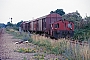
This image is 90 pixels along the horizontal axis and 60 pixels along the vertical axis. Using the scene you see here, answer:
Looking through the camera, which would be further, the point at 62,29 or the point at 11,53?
the point at 62,29

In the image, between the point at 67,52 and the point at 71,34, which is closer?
the point at 67,52

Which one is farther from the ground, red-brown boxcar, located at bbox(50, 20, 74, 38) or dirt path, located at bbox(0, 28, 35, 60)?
red-brown boxcar, located at bbox(50, 20, 74, 38)

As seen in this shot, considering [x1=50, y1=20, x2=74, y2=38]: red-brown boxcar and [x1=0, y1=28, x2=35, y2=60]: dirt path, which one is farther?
[x1=50, y1=20, x2=74, y2=38]: red-brown boxcar

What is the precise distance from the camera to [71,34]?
2525cm

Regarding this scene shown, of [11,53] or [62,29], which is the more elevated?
[62,29]

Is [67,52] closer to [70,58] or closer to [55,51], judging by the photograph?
[70,58]

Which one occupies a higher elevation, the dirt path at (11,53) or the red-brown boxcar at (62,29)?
the red-brown boxcar at (62,29)

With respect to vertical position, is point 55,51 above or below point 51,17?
below

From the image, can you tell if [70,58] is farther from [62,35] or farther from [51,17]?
[51,17]

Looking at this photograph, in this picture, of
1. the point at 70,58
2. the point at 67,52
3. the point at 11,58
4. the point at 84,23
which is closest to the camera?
the point at 70,58

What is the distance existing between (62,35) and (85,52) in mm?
15654

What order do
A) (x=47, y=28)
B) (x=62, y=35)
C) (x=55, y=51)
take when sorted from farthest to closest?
(x=47, y=28) → (x=62, y=35) → (x=55, y=51)

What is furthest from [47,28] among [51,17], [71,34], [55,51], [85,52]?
[85,52]

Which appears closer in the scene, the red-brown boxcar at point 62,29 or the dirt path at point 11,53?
the dirt path at point 11,53
